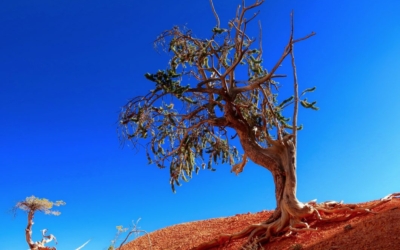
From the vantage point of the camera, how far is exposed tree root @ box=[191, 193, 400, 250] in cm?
978

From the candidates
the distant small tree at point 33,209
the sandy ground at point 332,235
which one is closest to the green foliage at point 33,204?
the distant small tree at point 33,209

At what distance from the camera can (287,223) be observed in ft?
32.8

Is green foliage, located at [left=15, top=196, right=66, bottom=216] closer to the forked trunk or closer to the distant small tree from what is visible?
the distant small tree

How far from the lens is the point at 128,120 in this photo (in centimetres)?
1227

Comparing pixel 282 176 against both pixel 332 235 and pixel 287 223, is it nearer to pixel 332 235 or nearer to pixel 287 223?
pixel 287 223

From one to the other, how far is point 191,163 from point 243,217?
2774 millimetres

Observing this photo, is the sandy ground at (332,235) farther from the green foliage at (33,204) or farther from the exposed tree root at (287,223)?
the green foliage at (33,204)

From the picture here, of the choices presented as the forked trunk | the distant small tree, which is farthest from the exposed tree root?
the distant small tree

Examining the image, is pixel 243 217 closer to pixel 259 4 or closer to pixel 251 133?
pixel 251 133

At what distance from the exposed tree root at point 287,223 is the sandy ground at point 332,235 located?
6.4 inches

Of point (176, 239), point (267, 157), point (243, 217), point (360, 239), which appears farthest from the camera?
point (243, 217)

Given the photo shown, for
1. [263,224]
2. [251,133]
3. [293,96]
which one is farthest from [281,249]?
[293,96]

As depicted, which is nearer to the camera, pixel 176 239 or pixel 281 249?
pixel 281 249

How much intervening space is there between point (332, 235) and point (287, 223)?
1.70m
